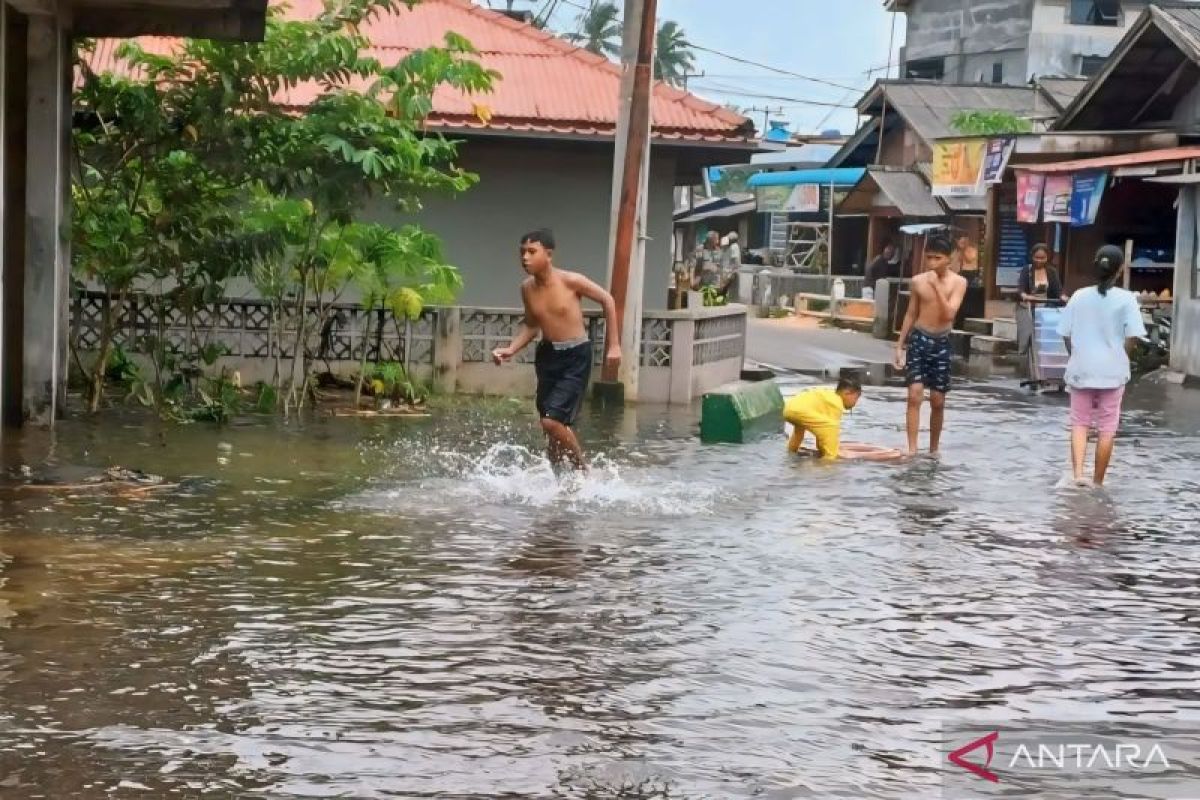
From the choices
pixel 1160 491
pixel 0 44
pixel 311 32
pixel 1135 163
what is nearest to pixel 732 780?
pixel 1160 491

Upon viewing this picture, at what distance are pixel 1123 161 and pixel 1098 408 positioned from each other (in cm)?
1431

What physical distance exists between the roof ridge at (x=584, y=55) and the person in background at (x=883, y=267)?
17485 mm

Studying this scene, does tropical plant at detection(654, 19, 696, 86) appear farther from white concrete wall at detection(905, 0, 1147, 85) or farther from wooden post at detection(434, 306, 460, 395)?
wooden post at detection(434, 306, 460, 395)

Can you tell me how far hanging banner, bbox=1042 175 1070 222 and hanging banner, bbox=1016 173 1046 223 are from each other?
0.49 feet

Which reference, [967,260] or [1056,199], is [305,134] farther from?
[967,260]

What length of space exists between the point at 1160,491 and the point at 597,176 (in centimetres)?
994

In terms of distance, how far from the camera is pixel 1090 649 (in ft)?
25.2

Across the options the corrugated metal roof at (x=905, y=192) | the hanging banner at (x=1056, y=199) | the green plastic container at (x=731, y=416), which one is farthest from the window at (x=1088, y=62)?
the green plastic container at (x=731, y=416)

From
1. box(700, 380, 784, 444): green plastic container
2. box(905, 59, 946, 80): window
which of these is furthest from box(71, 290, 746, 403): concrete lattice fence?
box(905, 59, 946, 80): window

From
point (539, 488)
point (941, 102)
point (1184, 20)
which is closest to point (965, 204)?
point (941, 102)

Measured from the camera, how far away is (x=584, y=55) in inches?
896

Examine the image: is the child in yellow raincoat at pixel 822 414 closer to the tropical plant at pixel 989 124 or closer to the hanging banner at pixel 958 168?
the hanging banner at pixel 958 168

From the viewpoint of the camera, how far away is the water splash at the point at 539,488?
11461 mm

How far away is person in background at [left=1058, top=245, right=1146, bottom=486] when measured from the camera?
13125 mm
